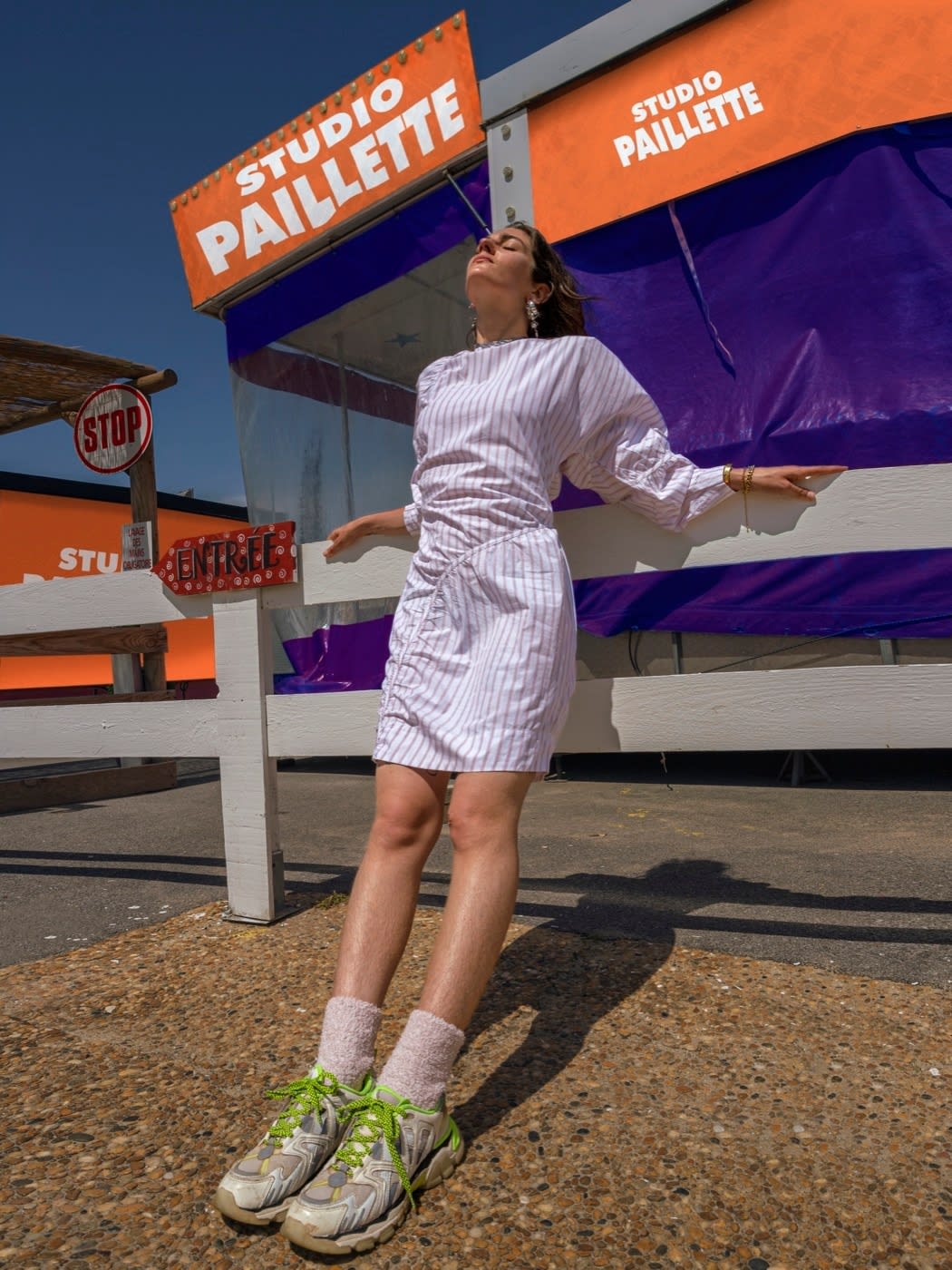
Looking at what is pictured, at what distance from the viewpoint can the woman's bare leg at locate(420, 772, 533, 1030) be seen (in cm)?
148

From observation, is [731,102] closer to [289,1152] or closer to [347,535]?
[347,535]

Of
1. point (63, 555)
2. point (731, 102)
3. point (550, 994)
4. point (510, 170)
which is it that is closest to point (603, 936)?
point (550, 994)

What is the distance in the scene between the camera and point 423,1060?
1.42 metres

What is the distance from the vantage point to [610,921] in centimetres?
258

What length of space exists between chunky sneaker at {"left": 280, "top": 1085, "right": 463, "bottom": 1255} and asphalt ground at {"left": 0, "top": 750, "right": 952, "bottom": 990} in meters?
1.14

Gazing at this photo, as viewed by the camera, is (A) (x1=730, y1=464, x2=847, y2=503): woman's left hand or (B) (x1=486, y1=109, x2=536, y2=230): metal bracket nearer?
(A) (x1=730, y1=464, x2=847, y2=503): woman's left hand

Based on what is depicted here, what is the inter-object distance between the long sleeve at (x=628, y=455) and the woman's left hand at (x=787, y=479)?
8cm

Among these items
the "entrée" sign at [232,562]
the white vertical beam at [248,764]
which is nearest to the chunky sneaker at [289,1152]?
the white vertical beam at [248,764]

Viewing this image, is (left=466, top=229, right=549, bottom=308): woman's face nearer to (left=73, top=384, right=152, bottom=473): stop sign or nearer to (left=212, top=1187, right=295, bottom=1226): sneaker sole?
(left=212, top=1187, right=295, bottom=1226): sneaker sole

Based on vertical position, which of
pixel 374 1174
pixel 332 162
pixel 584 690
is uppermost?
pixel 332 162

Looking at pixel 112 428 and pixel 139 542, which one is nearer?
pixel 139 542

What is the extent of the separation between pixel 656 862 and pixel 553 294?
2138 mm

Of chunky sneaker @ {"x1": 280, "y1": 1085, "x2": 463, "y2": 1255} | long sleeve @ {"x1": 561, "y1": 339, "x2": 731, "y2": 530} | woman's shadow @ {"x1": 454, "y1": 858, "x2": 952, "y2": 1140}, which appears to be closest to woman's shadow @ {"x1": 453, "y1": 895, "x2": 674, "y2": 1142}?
woman's shadow @ {"x1": 454, "y1": 858, "x2": 952, "y2": 1140}

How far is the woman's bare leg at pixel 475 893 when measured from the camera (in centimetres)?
148
